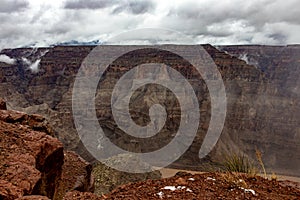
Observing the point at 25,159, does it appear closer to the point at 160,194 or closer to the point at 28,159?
the point at 28,159

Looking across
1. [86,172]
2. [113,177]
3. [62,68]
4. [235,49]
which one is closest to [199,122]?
[235,49]

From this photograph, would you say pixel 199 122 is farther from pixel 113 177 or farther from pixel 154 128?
pixel 113 177

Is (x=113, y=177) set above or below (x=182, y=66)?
below

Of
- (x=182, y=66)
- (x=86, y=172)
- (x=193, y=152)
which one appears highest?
(x=182, y=66)

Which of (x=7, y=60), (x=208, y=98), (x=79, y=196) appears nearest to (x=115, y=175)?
(x=79, y=196)

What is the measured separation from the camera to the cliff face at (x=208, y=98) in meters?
59.2

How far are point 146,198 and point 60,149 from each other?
276cm

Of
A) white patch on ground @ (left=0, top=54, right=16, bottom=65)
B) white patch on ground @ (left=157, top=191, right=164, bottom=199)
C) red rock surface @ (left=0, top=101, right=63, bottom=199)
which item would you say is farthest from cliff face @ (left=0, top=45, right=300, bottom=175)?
white patch on ground @ (left=157, top=191, right=164, bottom=199)

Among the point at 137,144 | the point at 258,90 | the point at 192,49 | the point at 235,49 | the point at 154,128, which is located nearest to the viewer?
the point at 137,144

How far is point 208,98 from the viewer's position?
6950cm

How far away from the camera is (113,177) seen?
23.0 metres

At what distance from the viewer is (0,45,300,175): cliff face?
194ft

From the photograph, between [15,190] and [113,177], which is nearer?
[15,190]

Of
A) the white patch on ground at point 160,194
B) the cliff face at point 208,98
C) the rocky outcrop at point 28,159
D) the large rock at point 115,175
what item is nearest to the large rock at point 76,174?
the rocky outcrop at point 28,159
